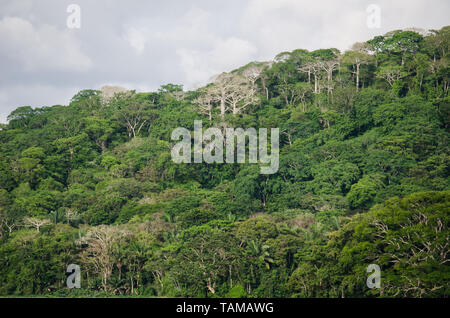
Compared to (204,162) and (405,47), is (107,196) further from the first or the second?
(405,47)

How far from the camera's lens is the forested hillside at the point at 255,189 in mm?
22703

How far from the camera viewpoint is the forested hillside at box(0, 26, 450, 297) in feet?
74.5

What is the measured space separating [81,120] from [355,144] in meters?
26.3

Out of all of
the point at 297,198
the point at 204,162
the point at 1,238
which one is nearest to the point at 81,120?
the point at 204,162

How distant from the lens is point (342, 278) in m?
22.1

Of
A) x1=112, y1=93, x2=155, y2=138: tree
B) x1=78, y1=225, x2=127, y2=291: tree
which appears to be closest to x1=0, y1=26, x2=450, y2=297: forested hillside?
x1=78, y1=225, x2=127, y2=291: tree

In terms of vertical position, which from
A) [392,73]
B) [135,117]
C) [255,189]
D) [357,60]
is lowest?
[255,189]

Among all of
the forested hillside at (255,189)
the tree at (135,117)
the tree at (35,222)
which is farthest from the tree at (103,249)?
the tree at (135,117)

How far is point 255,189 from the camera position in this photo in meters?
33.8

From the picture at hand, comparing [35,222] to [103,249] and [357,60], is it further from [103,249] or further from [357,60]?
[357,60]

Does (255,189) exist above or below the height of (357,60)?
below

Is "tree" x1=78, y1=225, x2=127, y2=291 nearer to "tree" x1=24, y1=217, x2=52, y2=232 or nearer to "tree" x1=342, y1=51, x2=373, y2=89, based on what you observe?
"tree" x1=24, y1=217, x2=52, y2=232

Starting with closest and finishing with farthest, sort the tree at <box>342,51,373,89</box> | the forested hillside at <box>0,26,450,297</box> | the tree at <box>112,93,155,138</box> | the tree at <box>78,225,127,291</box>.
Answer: the forested hillside at <box>0,26,450,297</box>, the tree at <box>78,225,127,291</box>, the tree at <box>342,51,373,89</box>, the tree at <box>112,93,155,138</box>

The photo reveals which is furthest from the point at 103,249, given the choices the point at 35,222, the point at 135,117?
the point at 135,117
